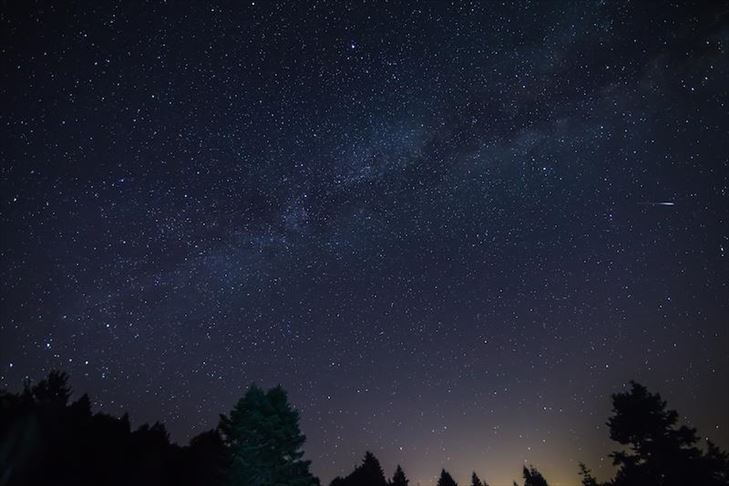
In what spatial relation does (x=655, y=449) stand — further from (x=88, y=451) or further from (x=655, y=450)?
(x=88, y=451)

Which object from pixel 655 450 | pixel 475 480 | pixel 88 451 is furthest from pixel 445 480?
pixel 88 451

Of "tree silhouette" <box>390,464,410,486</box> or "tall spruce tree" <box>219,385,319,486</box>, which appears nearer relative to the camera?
"tall spruce tree" <box>219,385,319,486</box>

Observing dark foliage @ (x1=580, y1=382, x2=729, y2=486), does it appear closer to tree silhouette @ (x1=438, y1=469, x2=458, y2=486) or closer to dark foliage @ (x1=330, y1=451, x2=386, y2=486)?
dark foliage @ (x1=330, y1=451, x2=386, y2=486)

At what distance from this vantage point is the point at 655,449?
16406 millimetres

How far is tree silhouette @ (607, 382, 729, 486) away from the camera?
15484mm

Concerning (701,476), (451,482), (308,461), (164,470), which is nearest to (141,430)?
(164,470)

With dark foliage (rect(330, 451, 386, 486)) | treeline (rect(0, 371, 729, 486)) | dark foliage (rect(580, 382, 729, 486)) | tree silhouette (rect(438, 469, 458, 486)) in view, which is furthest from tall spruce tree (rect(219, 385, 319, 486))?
tree silhouette (rect(438, 469, 458, 486))

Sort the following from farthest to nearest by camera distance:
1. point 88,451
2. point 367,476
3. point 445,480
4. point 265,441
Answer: point 445,480, point 367,476, point 265,441, point 88,451

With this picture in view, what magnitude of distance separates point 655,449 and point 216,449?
18.7 meters

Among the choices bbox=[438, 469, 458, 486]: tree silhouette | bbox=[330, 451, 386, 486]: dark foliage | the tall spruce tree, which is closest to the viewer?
the tall spruce tree

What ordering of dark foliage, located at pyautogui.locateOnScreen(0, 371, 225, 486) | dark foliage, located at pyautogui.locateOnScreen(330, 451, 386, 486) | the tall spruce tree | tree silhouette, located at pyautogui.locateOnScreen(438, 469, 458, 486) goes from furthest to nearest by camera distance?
tree silhouette, located at pyautogui.locateOnScreen(438, 469, 458, 486)
dark foliage, located at pyautogui.locateOnScreen(330, 451, 386, 486)
the tall spruce tree
dark foliage, located at pyautogui.locateOnScreen(0, 371, 225, 486)

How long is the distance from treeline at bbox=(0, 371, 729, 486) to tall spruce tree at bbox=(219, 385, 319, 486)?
41mm

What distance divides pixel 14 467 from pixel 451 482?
139 ft

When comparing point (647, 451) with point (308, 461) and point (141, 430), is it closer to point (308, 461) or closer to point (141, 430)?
point (308, 461)
